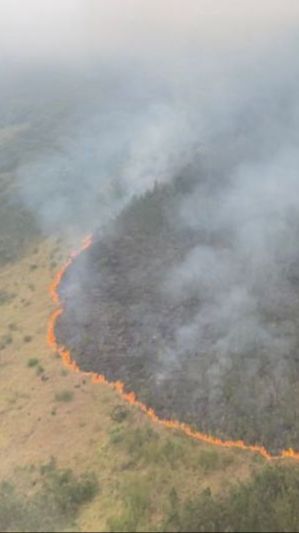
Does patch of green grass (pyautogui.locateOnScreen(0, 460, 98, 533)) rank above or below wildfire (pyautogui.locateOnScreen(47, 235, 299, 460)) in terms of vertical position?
above

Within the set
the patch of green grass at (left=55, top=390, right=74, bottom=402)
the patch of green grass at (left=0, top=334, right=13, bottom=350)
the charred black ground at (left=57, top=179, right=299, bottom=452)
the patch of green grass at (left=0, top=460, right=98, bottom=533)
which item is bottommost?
the charred black ground at (left=57, top=179, right=299, bottom=452)

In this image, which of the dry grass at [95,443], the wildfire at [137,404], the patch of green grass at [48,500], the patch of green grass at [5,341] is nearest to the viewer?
the patch of green grass at [48,500]

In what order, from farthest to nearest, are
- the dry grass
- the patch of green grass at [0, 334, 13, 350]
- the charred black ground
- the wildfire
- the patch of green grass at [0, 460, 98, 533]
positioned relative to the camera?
the patch of green grass at [0, 334, 13, 350], the charred black ground, the wildfire, the dry grass, the patch of green grass at [0, 460, 98, 533]

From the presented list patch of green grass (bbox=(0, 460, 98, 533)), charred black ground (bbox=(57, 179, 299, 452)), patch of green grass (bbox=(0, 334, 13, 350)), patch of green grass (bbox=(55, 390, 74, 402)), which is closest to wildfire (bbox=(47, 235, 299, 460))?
charred black ground (bbox=(57, 179, 299, 452))

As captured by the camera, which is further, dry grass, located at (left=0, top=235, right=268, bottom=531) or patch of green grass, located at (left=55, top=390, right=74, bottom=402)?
patch of green grass, located at (left=55, top=390, right=74, bottom=402)

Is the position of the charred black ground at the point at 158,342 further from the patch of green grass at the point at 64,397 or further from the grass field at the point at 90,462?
the patch of green grass at the point at 64,397

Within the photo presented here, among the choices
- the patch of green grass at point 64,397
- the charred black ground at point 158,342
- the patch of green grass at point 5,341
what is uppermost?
the patch of green grass at point 64,397

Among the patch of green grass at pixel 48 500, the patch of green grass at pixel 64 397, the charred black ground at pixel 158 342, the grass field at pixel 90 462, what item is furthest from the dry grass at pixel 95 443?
the charred black ground at pixel 158 342

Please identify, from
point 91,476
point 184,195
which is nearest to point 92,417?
point 91,476

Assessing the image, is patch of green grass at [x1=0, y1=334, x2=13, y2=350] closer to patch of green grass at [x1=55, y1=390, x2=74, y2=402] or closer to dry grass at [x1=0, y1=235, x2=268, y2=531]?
dry grass at [x1=0, y1=235, x2=268, y2=531]
